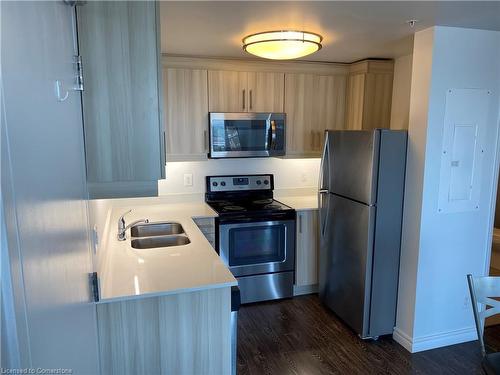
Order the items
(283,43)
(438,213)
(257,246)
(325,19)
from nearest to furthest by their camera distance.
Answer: (325,19) → (283,43) → (438,213) → (257,246)

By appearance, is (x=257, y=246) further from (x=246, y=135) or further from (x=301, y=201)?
(x=246, y=135)

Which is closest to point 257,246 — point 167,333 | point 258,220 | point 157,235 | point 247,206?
point 258,220

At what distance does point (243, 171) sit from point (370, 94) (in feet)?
4.76

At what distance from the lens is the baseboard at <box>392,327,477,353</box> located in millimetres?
2645

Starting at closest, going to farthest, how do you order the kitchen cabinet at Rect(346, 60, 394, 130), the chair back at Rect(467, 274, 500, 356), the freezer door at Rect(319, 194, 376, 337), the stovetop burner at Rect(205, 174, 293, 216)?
the chair back at Rect(467, 274, 500, 356) → the freezer door at Rect(319, 194, 376, 337) → the kitchen cabinet at Rect(346, 60, 394, 130) → the stovetop burner at Rect(205, 174, 293, 216)

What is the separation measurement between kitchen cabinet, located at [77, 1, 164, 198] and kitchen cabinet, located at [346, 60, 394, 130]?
8.04ft

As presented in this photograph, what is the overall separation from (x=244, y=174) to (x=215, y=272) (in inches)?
80.2

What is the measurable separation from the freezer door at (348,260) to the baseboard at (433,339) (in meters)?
0.26

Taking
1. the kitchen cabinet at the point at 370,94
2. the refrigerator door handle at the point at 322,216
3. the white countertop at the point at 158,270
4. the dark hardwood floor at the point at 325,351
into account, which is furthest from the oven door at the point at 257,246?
the kitchen cabinet at the point at 370,94

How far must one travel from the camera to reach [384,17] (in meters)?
2.08

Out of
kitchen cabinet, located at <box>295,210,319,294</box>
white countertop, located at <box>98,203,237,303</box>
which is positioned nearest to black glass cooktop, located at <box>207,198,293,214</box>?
kitchen cabinet, located at <box>295,210,319,294</box>

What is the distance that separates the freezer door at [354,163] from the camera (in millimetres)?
2566

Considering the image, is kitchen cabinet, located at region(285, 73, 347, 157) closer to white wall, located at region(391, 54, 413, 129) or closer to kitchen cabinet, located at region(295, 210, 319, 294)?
white wall, located at region(391, 54, 413, 129)

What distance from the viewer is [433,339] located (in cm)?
268
